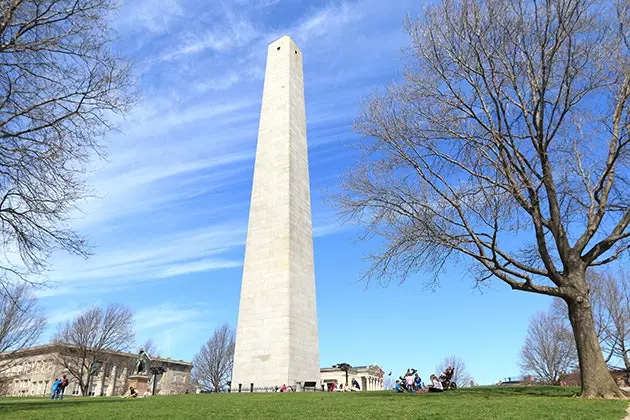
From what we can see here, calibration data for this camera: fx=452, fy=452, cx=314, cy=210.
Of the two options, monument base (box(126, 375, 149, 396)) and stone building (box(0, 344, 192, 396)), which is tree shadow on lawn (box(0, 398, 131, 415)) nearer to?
monument base (box(126, 375, 149, 396))

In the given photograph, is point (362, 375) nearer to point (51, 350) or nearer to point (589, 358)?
point (51, 350)

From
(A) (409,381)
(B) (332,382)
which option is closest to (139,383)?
(A) (409,381)

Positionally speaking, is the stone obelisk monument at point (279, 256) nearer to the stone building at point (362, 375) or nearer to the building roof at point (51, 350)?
the building roof at point (51, 350)

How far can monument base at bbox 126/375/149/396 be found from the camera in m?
21.6

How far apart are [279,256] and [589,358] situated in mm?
16849

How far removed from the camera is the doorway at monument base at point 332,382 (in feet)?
79.4

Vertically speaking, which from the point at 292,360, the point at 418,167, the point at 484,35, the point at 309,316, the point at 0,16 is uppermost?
the point at 484,35

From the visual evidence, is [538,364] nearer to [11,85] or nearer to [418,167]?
[418,167]

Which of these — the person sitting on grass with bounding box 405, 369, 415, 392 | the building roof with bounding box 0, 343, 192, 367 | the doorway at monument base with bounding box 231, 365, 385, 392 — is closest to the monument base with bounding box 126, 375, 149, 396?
the doorway at monument base with bounding box 231, 365, 385, 392

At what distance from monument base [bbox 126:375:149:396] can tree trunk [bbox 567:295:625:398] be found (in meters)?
18.6

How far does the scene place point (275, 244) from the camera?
2700cm

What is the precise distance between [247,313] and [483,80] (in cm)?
1807

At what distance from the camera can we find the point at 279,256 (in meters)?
26.6

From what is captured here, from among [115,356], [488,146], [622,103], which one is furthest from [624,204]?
[115,356]
